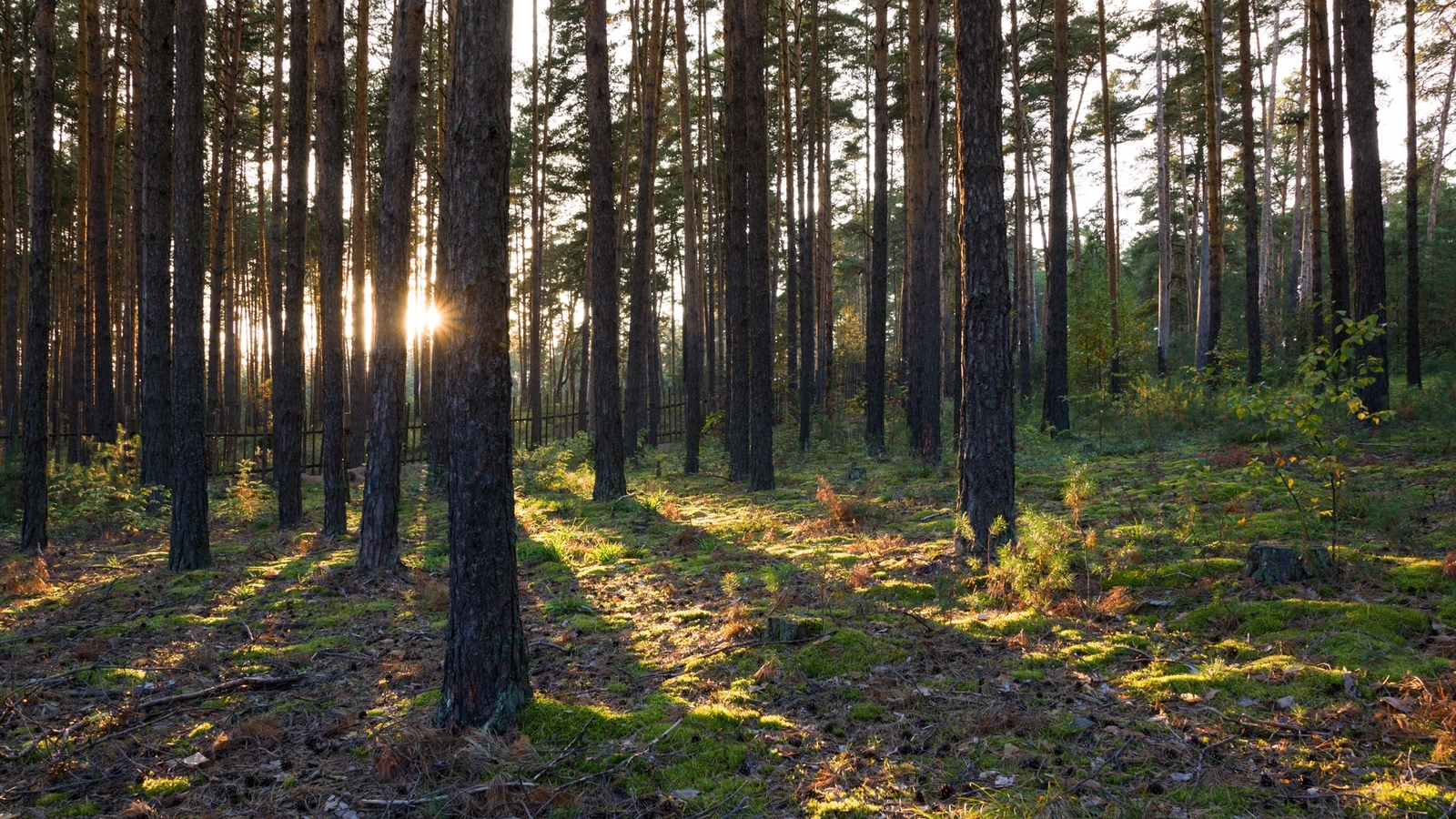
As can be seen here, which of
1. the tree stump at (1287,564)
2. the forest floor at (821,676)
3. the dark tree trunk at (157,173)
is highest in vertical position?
the dark tree trunk at (157,173)

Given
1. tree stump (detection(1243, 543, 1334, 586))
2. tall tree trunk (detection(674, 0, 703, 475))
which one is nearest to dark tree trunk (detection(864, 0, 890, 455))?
tall tree trunk (detection(674, 0, 703, 475))

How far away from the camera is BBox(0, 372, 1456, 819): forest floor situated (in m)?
3.27

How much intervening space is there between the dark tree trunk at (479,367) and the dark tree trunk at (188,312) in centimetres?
569

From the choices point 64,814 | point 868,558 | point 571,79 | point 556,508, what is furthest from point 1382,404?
point 571,79

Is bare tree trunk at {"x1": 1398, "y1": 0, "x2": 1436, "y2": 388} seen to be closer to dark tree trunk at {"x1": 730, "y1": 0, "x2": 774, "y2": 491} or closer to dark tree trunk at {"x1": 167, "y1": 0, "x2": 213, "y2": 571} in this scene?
dark tree trunk at {"x1": 730, "y1": 0, "x2": 774, "y2": 491}

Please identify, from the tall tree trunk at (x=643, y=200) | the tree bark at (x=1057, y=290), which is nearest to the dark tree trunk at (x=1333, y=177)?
the tree bark at (x=1057, y=290)

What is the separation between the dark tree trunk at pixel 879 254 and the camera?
48.7 feet

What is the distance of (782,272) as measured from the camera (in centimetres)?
3603

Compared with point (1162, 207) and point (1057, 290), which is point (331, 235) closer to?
point (1057, 290)

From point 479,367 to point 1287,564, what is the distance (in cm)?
544

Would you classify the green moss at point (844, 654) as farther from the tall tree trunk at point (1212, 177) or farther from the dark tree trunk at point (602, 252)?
the tall tree trunk at point (1212, 177)

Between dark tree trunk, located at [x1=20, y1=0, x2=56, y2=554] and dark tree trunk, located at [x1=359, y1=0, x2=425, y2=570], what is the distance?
3.78 m

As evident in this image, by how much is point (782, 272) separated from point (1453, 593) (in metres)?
32.5

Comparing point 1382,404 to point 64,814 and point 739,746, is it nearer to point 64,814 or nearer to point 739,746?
point 739,746
